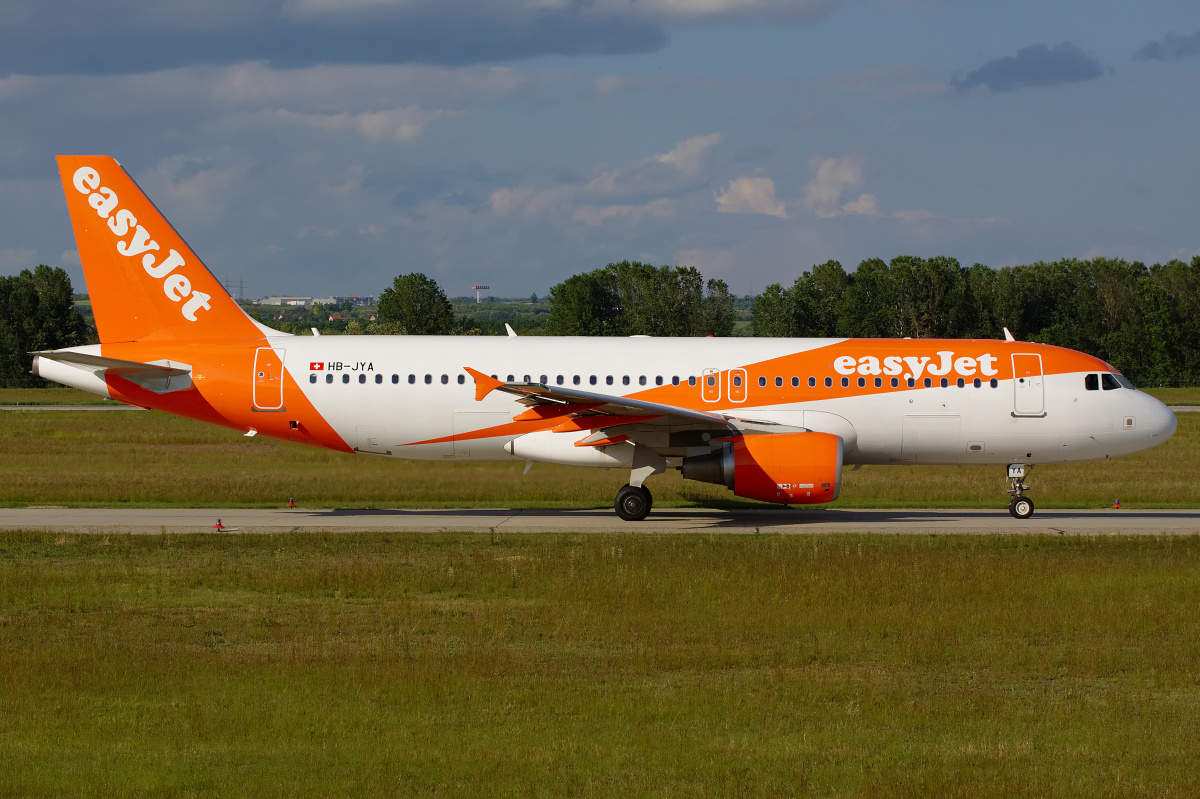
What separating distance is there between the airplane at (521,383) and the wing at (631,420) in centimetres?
8

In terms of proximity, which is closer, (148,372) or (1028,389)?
(148,372)

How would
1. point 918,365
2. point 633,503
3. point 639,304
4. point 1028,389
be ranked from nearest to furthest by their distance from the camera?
point 633,503
point 1028,389
point 918,365
point 639,304

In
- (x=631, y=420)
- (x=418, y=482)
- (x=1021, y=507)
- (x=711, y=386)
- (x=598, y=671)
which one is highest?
(x=711, y=386)

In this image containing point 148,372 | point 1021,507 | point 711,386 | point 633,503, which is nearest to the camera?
point 148,372

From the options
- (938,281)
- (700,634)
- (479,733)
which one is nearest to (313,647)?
(479,733)

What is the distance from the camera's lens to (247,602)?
15.5m

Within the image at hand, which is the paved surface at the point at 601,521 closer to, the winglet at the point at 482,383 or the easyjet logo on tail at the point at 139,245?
the winglet at the point at 482,383

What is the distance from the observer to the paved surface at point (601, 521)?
Result: 2264 centimetres

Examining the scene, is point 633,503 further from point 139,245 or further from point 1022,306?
point 1022,306

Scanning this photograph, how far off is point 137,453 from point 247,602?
79.4 feet

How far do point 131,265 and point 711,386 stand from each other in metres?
12.8

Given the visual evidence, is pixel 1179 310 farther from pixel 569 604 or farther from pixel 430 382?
pixel 569 604

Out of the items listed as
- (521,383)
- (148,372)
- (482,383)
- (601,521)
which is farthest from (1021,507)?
(148,372)

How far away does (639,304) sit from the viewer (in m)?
91.3
